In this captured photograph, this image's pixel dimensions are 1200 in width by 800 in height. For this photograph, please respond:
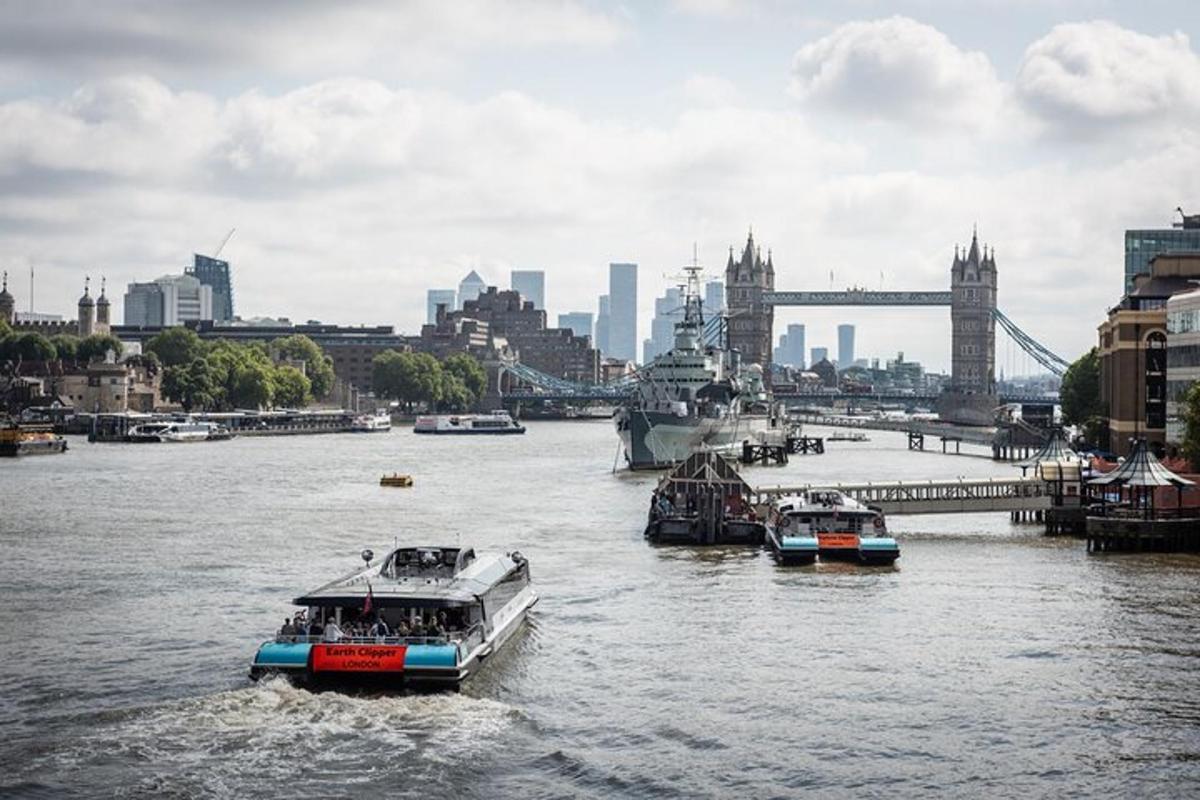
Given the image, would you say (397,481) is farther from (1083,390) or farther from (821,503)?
(1083,390)

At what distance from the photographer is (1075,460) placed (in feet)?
282

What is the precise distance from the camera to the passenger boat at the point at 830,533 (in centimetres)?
6078

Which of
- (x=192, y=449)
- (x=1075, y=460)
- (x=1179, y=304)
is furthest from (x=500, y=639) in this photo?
(x=192, y=449)

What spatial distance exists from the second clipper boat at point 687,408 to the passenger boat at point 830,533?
57927 mm

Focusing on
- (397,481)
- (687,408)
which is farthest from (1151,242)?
(397,481)

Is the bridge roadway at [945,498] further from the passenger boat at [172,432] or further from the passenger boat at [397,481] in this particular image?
the passenger boat at [172,432]

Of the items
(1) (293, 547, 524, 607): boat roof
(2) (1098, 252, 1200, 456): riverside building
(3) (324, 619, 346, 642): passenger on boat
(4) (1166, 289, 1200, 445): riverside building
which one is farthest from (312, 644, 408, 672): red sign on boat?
(2) (1098, 252, 1200, 456): riverside building

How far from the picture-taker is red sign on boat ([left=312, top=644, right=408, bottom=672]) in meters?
36.9

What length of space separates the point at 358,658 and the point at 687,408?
110m

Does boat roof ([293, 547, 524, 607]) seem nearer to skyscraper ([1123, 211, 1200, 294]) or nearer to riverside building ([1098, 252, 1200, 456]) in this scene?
riverside building ([1098, 252, 1200, 456])

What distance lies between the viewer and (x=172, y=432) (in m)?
176

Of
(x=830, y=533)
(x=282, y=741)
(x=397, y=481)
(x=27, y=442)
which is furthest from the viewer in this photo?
(x=27, y=442)

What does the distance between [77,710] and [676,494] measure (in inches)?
1589

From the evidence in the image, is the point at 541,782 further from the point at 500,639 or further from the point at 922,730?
the point at 500,639
